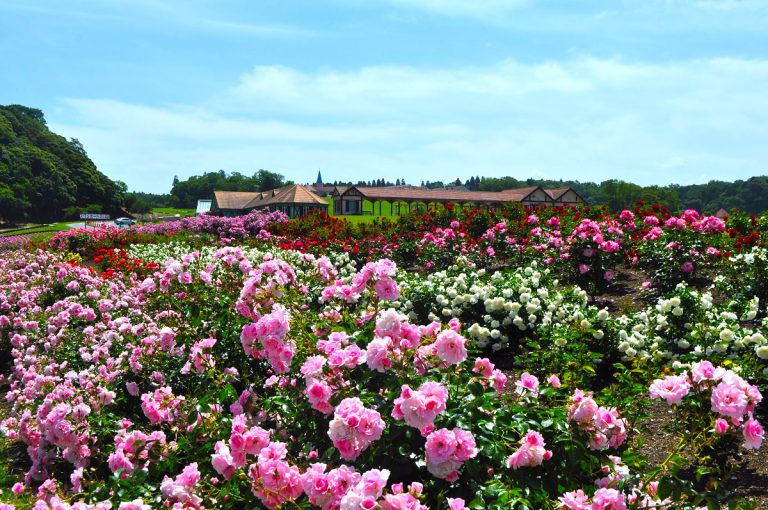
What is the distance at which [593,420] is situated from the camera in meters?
2.42

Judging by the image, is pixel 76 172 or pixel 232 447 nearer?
pixel 232 447

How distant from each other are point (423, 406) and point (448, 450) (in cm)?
18

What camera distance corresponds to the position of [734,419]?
82.4 inches

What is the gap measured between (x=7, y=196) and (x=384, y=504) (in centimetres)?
7294

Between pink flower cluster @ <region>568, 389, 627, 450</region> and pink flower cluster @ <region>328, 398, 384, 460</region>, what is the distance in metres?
0.87

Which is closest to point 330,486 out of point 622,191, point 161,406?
point 161,406

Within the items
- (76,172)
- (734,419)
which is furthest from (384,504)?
(76,172)

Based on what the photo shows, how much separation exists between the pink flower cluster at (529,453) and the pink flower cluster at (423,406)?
345 mm

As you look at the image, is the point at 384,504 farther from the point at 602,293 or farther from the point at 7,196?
the point at 7,196

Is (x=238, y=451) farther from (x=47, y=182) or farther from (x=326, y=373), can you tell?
(x=47, y=182)

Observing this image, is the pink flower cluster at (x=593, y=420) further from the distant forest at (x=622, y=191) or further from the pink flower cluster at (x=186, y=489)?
the distant forest at (x=622, y=191)

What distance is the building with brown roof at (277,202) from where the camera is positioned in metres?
50.5

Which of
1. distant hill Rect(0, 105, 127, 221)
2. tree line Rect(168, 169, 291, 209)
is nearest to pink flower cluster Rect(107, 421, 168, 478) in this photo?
distant hill Rect(0, 105, 127, 221)

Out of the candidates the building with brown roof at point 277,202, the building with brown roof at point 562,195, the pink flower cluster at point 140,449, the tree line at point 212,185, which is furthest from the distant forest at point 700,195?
the pink flower cluster at point 140,449
